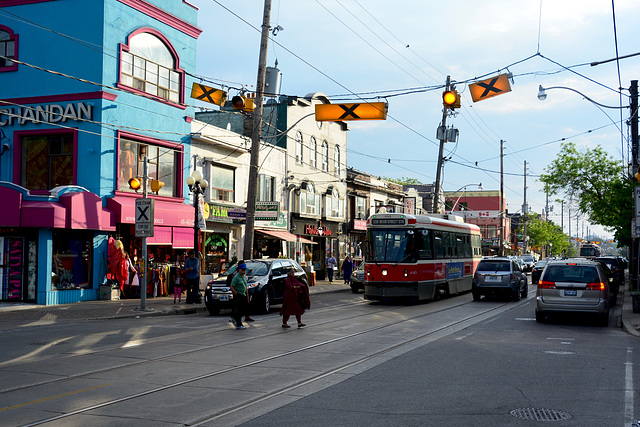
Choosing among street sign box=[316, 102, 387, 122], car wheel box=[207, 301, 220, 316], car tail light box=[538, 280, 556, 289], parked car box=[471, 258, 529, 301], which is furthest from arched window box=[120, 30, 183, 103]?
car tail light box=[538, 280, 556, 289]

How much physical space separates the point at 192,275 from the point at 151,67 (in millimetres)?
9372

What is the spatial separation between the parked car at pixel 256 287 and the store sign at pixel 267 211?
7.38m

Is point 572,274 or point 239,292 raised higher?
point 572,274

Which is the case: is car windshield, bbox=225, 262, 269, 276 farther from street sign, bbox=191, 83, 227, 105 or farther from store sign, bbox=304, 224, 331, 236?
store sign, bbox=304, 224, 331, 236

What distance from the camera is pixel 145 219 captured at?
2005 cm

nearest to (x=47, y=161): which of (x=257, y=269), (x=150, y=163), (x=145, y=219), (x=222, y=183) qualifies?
(x=150, y=163)

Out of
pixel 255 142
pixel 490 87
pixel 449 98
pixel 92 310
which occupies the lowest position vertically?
pixel 92 310

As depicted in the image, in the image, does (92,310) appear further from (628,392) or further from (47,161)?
(628,392)

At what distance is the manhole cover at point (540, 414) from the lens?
7.23m

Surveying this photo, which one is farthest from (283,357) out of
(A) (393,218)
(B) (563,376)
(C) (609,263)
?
(C) (609,263)

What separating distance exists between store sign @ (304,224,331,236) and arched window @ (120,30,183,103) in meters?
14.7

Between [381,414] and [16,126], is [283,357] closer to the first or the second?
[381,414]

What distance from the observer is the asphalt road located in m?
7.35

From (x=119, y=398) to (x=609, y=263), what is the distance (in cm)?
3499
